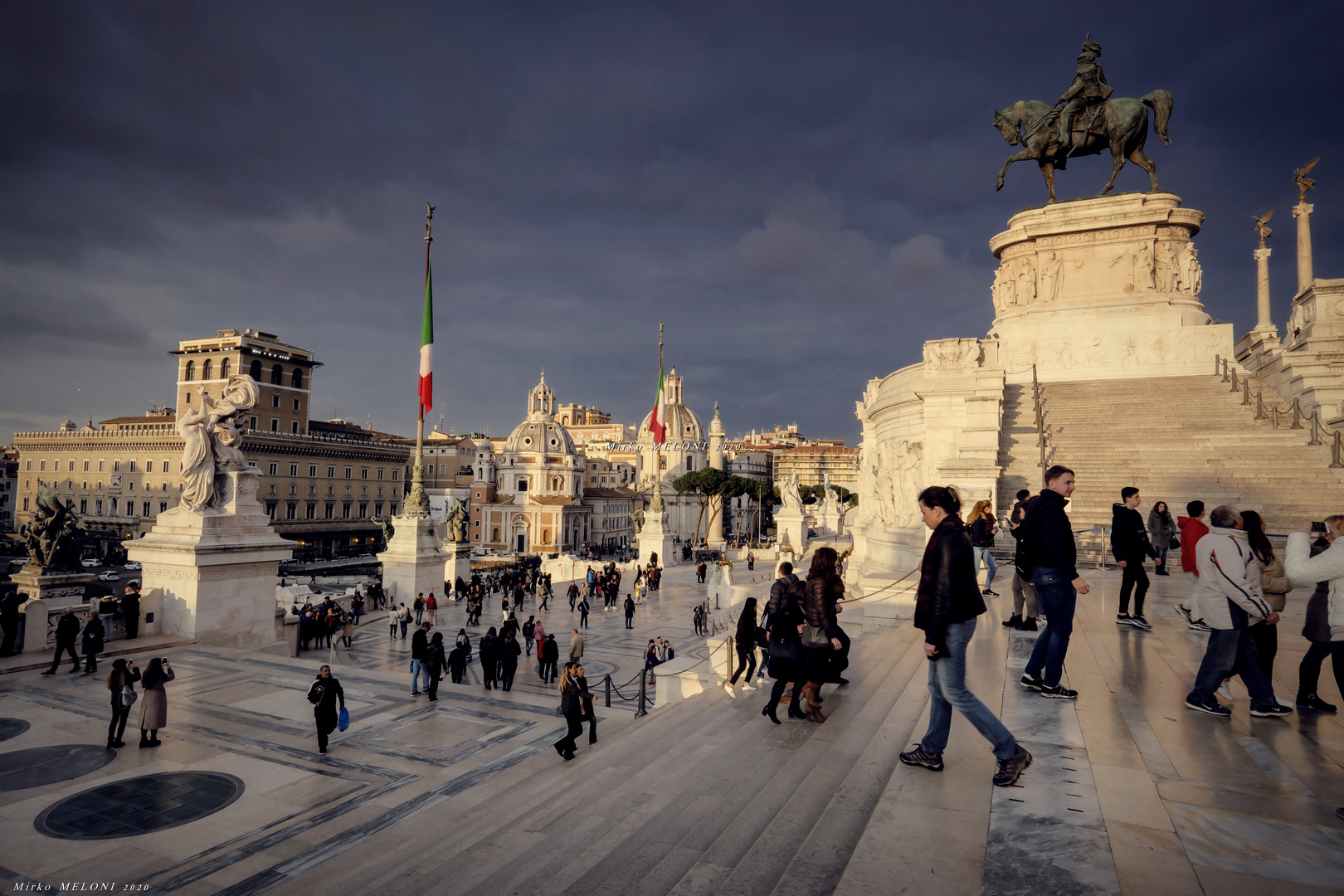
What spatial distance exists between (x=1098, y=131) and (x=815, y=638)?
80.0 ft

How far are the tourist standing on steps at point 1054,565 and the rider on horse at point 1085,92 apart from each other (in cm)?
2319

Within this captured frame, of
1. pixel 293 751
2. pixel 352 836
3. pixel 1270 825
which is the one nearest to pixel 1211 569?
pixel 1270 825

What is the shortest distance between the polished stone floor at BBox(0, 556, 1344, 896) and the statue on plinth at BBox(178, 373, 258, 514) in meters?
3.39

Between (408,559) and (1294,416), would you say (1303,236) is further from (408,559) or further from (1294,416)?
(408,559)

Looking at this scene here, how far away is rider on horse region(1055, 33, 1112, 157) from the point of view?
2242cm

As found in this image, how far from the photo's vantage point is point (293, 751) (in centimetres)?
689

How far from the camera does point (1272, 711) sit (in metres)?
4.45

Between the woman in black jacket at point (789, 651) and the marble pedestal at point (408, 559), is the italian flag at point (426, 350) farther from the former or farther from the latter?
the woman in black jacket at point (789, 651)

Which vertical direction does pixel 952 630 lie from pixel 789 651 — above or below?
above

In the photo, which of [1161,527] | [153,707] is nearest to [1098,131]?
[1161,527]

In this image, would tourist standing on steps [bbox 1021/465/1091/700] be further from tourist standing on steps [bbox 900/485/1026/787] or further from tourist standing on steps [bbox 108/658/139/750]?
tourist standing on steps [bbox 108/658/139/750]

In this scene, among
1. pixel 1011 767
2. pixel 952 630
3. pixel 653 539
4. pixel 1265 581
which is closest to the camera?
pixel 1011 767

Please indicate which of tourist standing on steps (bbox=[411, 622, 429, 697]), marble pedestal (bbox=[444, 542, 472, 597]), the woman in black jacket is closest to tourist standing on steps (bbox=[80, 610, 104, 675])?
tourist standing on steps (bbox=[411, 622, 429, 697])

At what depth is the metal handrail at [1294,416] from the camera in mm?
12734
